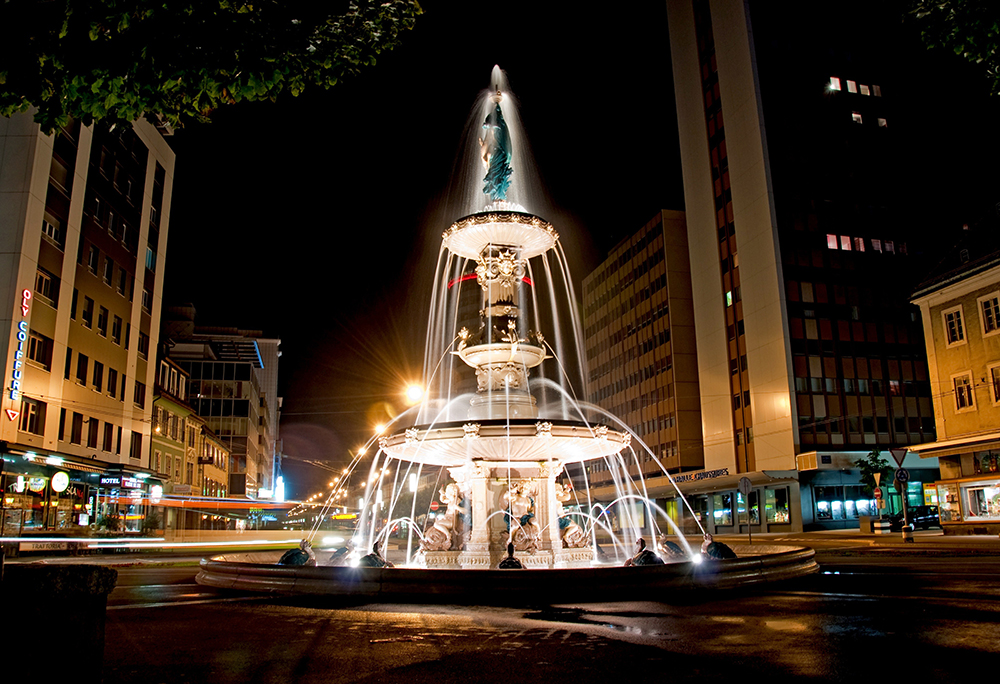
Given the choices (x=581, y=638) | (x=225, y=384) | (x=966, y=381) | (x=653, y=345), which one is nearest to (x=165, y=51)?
(x=581, y=638)

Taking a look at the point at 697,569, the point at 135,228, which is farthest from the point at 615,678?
the point at 135,228

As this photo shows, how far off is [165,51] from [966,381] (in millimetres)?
37148

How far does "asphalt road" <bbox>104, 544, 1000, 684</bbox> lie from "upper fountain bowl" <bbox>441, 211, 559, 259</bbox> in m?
8.95

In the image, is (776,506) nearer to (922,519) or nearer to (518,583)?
(922,519)

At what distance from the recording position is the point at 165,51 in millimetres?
6512

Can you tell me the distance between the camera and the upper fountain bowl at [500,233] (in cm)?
1603

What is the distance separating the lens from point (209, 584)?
1199 cm

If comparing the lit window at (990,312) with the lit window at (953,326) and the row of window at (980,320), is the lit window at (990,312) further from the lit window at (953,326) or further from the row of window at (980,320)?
the lit window at (953,326)

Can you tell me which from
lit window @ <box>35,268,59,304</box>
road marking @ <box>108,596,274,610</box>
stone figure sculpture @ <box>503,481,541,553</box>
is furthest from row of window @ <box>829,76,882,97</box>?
road marking @ <box>108,596,274,610</box>

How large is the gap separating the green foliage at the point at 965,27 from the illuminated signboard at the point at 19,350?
98.7 feet

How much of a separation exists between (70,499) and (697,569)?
1312 inches

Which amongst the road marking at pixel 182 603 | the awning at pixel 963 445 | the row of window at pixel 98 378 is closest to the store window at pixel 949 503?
the awning at pixel 963 445

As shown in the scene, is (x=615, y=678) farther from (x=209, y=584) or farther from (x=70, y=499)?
(x=70, y=499)

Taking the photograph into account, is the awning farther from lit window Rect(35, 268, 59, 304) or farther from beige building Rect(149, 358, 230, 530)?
beige building Rect(149, 358, 230, 530)
